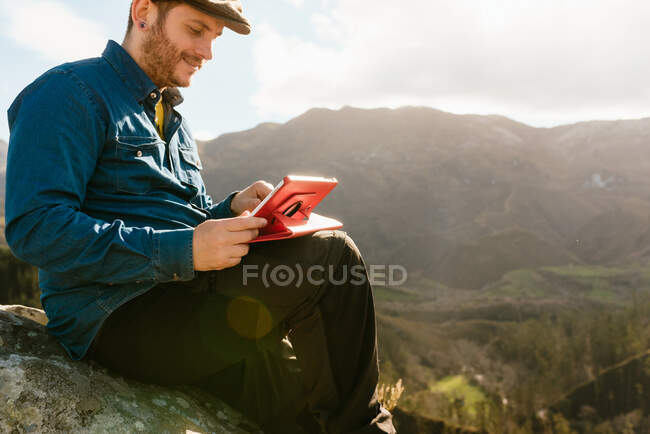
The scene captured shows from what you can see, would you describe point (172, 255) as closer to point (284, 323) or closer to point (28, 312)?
point (284, 323)

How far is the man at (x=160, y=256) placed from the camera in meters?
1.54

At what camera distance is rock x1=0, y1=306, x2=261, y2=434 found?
1578 millimetres

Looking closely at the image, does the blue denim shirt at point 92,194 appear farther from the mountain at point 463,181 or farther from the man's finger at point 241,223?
the mountain at point 463,181

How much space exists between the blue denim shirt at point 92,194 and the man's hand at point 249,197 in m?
0.42

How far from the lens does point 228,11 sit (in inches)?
77.3

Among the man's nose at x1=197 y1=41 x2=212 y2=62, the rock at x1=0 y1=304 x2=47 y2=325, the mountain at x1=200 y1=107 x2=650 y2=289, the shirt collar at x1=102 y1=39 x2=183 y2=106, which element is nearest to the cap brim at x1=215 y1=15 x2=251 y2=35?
the man's nose at x1=197 y1=41 x2=212 y2=62

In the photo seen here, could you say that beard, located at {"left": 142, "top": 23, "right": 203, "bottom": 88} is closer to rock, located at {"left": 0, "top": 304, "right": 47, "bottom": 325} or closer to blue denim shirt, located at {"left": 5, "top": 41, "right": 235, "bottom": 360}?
blue denim shirt, located at {"left": 5, "top": 41, "right": 235, "bottom": 360}

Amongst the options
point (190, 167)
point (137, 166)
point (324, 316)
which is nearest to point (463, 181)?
point (190, 167)

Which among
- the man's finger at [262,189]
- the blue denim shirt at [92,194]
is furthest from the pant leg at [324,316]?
the man's finger at [262,189]

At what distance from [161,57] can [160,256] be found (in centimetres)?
94

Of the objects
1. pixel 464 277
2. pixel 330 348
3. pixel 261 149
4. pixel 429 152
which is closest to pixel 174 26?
pixel 330 348

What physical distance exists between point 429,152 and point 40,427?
292 ft

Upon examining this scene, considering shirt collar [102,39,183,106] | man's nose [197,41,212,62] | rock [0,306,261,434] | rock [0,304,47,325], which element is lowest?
rock [0,306,261,434]

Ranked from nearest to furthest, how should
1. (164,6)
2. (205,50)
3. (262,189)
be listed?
(164,6) < (205,50) < (262,189)
